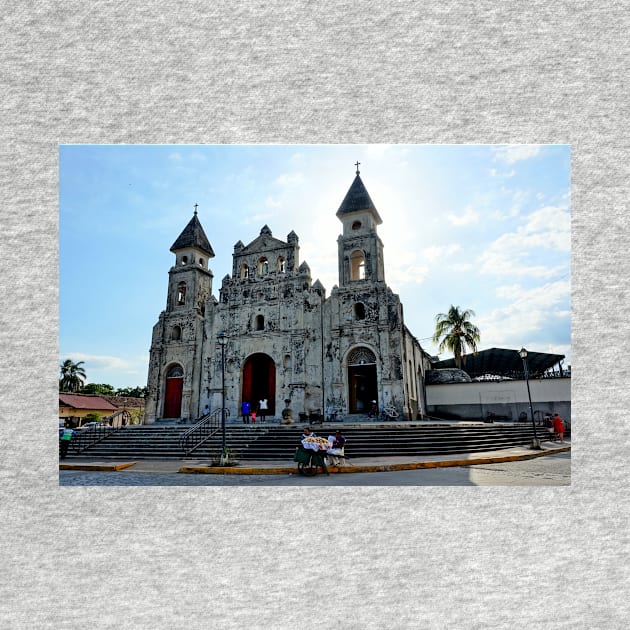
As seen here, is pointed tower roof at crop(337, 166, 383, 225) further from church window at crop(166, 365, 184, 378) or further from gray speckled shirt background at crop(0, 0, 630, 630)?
gray speckled shirt background at crop(0, 0, 630, 630)

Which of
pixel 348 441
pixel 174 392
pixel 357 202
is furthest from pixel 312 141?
pixel 174 392

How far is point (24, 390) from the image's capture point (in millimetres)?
6285

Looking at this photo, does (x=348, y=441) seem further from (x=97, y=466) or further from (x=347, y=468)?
(x=97, y=466)

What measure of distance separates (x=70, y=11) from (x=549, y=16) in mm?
6938

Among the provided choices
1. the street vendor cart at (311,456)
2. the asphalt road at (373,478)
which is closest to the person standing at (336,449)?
the street vendor cart at (311,456)

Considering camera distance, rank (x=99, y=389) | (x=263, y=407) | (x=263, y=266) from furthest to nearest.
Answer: (x=99, y=389)
(x=263, y=266)
(x=263, y=407)

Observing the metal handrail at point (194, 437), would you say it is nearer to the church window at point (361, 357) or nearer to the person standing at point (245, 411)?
the person standing at point (245, 411)

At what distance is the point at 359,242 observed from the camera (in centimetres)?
2184

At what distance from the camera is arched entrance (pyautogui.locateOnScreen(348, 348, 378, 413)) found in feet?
66.8

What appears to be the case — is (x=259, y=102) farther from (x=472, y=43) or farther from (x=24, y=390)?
(x=24, y=390)

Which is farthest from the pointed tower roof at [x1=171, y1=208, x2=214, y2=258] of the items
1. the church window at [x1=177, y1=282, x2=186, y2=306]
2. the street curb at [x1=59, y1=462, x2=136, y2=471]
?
the street curb at [x1=59, y1=462, x2=136, y2=471]

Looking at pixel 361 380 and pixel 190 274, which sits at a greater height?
pixel 190 274

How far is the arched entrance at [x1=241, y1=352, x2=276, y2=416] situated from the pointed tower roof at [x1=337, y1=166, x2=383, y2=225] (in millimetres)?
8115

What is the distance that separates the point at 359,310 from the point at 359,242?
3.34 metres
